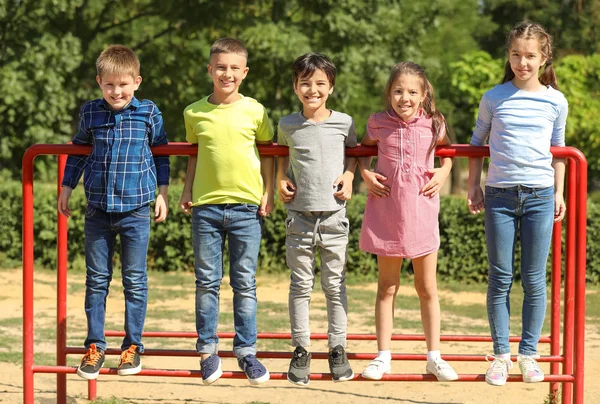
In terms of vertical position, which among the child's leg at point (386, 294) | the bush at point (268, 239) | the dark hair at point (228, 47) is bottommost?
the bush at point (268, 239)

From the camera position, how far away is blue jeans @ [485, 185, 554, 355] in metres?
4.19

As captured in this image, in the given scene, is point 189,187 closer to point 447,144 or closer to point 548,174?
point 447,144

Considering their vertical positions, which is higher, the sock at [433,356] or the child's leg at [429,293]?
the child's leg at [429,293]

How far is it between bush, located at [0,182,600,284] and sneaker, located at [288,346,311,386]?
7.63 metres

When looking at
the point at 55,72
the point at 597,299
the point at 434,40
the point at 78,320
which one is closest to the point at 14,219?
the point at 55,72

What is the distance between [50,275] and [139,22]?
8.51 metres

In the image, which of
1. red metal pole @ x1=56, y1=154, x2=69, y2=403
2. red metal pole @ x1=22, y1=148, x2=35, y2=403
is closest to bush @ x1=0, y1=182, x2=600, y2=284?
red metal pole @ x1=56, y1=154, x2=69, y2=403

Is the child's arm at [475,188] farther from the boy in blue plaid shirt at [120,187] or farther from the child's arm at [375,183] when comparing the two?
the boy in blue plaid shirt at [120,187]

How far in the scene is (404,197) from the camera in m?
4.18

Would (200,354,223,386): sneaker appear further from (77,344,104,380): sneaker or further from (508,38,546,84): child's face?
(508,38,546,84): child's face

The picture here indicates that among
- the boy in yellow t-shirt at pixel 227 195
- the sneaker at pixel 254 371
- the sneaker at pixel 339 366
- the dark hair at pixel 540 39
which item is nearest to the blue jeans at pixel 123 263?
the boy in yellow t-shirt at pixel 227 195

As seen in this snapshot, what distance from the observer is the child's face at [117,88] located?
166 inches

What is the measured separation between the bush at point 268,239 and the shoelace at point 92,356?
753cm

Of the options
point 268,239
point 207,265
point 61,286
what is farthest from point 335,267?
point 268,239
